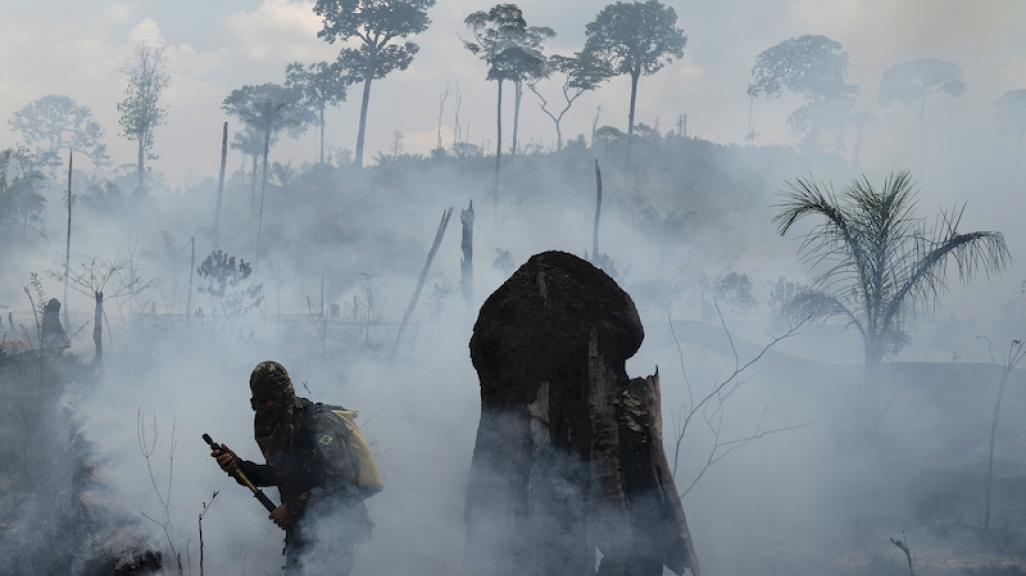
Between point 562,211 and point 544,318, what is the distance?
3329 cm

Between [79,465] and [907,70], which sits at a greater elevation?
[907,70]

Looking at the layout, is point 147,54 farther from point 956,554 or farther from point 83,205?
point 956,554

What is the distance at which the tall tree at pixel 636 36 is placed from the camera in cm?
3809

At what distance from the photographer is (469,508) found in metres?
4.03

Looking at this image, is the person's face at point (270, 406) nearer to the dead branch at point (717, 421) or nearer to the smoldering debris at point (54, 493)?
the smoldering debris at point (54, 493)

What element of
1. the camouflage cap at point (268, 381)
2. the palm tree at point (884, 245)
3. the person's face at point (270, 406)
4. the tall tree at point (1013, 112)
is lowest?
the person's face at point (270, 406)

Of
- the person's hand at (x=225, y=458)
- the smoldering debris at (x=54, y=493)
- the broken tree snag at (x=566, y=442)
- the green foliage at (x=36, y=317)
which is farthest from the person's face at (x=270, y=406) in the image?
the green foliage at (x=36, y=317)

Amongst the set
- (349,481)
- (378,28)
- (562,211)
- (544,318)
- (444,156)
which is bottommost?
(349,481)

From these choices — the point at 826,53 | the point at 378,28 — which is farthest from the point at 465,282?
the point at 826,53

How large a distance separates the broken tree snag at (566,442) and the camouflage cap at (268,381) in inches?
44.3

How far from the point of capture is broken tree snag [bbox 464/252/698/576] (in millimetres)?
3783

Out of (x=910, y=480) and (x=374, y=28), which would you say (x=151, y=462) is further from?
(x=374, y=28)

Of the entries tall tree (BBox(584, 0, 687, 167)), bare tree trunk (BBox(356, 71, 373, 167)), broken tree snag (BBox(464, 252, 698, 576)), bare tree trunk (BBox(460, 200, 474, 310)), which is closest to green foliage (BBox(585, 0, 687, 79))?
tall tree (BBox(584, 0, 687, 167))

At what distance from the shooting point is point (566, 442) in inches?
158
